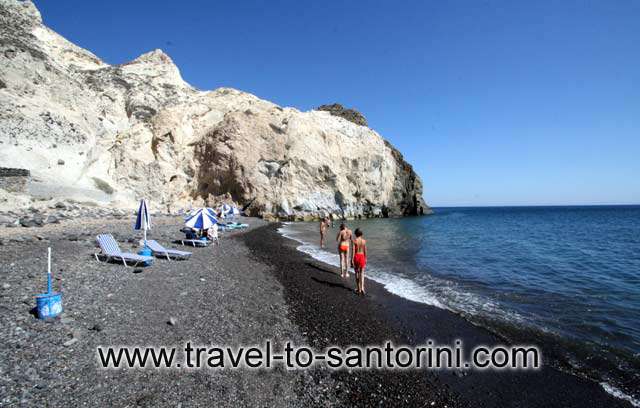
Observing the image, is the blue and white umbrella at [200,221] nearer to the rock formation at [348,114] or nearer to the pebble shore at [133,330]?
the pebble shore at [133,330]

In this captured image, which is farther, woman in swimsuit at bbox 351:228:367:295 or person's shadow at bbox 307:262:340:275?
person's shadow at bbox 307:262:340:275

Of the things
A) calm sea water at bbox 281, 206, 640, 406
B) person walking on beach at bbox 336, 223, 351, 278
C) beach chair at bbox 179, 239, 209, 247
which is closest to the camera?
calm sea water at bbox 281, 206, 640, 406

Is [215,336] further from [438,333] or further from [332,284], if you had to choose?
[332,284]

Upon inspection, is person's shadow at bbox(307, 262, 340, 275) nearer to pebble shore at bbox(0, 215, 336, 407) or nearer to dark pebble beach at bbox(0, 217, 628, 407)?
dark pebble beach at bbox(0, 217, 628, 407)

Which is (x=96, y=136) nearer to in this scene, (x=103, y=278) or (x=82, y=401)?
(x=103, y=278)

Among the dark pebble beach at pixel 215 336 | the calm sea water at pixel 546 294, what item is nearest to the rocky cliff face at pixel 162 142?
the dark pebble beach at pixel 215 336

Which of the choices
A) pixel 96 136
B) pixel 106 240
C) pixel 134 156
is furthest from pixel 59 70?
pixel 106 240

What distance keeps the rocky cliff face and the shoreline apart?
2490 centimetres

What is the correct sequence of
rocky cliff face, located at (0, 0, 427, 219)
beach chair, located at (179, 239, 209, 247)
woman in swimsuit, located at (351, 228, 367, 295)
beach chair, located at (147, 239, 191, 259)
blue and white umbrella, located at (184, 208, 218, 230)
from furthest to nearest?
rocky cliff face, located at (0, 0, 427, 219)
beach chair, located at (179, 239, 209, 247)
blue and white umbrella, located at (184, 208, 218, 230)
beach chair, located at (147, 239, 191, 259)
woman in swimsuit, located at (351, 228, 367, 295)

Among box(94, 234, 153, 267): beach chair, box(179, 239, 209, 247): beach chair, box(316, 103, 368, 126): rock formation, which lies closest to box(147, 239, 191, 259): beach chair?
box(94, 234, 153, 267): beach chair

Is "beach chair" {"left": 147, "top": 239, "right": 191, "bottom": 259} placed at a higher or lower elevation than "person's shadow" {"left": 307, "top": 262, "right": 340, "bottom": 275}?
higher

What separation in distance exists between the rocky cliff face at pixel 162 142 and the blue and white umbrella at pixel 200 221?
15.9m

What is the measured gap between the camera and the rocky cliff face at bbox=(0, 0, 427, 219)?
26109 millimetres

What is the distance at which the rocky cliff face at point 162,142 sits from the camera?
85.7ft
